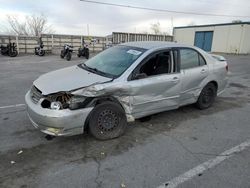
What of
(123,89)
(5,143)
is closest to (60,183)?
(5,143)

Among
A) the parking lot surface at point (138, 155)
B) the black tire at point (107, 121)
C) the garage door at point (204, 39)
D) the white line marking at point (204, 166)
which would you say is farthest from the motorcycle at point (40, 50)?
the garage door at point (204, 39)

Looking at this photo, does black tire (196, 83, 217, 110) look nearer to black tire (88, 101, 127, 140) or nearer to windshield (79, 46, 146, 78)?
windshield (79, 46, 146, 78)

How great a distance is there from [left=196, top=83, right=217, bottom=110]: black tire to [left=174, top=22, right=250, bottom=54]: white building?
21.3 m

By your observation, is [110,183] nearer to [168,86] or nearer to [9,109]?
[168,86]

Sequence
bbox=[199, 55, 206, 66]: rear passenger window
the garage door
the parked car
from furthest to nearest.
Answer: the garage door < bbox=[199, 55, 206, 66]: rear passenger window < the parked car

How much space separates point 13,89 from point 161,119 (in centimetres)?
473

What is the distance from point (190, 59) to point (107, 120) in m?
2.29

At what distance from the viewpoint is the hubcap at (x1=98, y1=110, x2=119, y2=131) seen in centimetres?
343

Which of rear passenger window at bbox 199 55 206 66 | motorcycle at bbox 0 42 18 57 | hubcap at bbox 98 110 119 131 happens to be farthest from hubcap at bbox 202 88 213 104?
motorcycle at bbox 0 42 18 57

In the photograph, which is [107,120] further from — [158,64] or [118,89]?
[158,64]

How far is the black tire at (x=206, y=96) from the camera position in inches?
195

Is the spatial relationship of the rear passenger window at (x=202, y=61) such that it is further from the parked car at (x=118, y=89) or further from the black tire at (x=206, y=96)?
the black tire at (x=206, y=96)

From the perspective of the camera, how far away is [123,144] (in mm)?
3455

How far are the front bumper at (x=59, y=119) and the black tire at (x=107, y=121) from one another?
0.49ft
